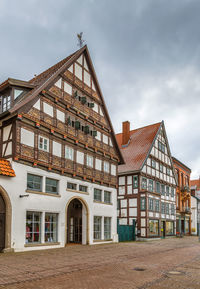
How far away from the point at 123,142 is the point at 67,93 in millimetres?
20733

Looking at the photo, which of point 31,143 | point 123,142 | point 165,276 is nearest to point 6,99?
point 31,143

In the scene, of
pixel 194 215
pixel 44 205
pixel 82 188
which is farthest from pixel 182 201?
pixel 44 205

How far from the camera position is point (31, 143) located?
71.3 feet

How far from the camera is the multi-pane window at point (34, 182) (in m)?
21.4

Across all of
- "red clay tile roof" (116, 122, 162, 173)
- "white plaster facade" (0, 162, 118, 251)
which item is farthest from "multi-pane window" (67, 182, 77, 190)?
"red clay tile roof" (116, 122, 162, 173)

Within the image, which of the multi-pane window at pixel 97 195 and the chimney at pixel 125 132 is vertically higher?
the chimney at pixel 125 132

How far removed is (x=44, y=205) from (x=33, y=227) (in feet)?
5.56

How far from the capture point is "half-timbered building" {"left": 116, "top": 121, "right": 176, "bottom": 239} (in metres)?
37.4

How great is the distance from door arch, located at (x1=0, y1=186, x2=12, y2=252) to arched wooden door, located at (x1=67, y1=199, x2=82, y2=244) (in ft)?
30.2

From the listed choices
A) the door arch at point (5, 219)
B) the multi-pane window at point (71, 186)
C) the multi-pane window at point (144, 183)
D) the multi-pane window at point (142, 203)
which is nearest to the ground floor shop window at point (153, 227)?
the multi-pane window at point (142, 203)

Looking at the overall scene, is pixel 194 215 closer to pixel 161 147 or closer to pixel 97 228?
pixel 161 147

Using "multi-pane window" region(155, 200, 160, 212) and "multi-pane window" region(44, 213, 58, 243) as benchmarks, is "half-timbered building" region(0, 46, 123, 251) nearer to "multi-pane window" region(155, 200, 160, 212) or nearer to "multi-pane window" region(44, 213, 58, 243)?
"multi-pane window" region(44, 213, 58, 243)

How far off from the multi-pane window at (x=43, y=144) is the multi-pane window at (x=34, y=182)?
2.11 metres

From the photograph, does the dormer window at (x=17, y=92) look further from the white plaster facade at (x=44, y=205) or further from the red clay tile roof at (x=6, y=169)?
the white plaster facade at (x=44, y=205)
